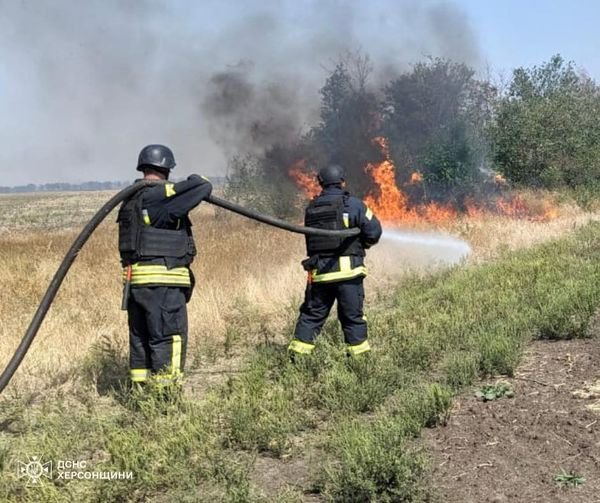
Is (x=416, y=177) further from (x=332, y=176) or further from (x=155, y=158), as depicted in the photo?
(x=155, y=158)

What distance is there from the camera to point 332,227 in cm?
492

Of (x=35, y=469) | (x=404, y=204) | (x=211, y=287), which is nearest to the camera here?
(x=35, y=469)

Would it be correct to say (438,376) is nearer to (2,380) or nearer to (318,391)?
(318,391)

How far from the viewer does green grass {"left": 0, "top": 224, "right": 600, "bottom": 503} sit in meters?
2.94

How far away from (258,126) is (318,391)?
14.8m

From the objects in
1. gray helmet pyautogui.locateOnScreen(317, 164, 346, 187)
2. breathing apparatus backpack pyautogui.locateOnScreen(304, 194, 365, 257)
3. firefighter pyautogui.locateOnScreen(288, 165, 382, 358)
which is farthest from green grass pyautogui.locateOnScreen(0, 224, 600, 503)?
gray helmet pyautogui.locateOnScreen(317, 164, 346, 187)

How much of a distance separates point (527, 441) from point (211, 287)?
571 centimetres

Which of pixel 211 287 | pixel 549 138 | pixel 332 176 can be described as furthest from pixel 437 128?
pixel 332 176

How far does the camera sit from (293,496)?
2836 mm

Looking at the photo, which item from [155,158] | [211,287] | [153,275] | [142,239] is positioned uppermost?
[155,158]

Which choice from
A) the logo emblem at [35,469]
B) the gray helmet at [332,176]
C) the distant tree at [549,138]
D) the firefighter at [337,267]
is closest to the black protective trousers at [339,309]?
the firefighter at [337,267]

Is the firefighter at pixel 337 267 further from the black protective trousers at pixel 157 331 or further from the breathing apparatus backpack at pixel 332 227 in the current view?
the black protective trousers at pixel 157 331

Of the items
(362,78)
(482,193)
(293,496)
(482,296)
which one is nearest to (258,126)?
(362,78)

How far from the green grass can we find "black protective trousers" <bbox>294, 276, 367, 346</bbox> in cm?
17
